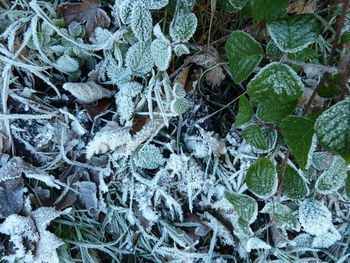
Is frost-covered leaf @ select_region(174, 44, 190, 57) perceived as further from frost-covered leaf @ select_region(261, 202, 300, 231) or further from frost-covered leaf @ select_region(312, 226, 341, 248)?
frost-covered leaf @ select_region(312, 226, 341, 248)

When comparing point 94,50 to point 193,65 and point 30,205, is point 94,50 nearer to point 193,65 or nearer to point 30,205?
point 193,65

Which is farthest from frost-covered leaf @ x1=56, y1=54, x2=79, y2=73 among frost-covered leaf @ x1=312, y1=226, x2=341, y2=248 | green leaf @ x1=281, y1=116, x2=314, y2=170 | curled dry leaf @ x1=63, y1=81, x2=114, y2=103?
frost-covered leaf @ x1=312, y1=226, x2=341, y2=248

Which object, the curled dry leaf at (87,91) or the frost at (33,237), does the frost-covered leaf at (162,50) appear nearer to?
the curled dry leaf at (87,91)

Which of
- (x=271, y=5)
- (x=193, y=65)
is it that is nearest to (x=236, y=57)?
(x=271, y=5)

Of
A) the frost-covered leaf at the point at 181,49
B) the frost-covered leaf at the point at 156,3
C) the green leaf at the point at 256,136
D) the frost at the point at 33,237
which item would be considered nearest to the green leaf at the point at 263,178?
the green leaf at the point at 256,136

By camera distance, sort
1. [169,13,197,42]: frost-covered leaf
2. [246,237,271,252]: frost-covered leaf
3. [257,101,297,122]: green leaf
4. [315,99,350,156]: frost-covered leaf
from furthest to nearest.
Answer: [246,237,271,252]: frost-covered leaf → [169,13,197,42]: frost-covered leaf → [257,101,297,122]: green leaf → [315,99,350,156]: frost-covered leaf
